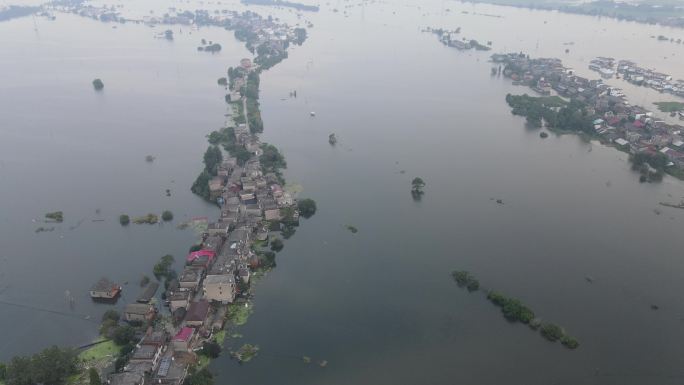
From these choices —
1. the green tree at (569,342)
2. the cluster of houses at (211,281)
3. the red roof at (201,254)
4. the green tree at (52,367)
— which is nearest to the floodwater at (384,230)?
the green tree at (569,342)

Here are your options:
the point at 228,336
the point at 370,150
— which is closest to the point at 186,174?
the point at 370,150

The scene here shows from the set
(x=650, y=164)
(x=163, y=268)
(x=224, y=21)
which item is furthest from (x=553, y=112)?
(x=224, y=21)

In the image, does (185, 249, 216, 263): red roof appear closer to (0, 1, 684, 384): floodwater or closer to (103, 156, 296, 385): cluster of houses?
(103, 156, 296, 385): cluster of houses

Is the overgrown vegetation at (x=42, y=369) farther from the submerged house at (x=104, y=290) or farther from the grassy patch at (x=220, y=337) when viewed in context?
the grassy patch at (x=220, y=337)

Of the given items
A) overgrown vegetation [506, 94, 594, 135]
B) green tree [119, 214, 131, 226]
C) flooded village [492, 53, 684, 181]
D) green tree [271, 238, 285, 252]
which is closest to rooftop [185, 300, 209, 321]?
green tree [271, 238, 285, 252]

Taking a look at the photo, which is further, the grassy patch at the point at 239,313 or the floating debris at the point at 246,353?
the grassy patch at the point at 239,313

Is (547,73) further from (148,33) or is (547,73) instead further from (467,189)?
(148,33)

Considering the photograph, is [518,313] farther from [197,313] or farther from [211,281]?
[197,313]
